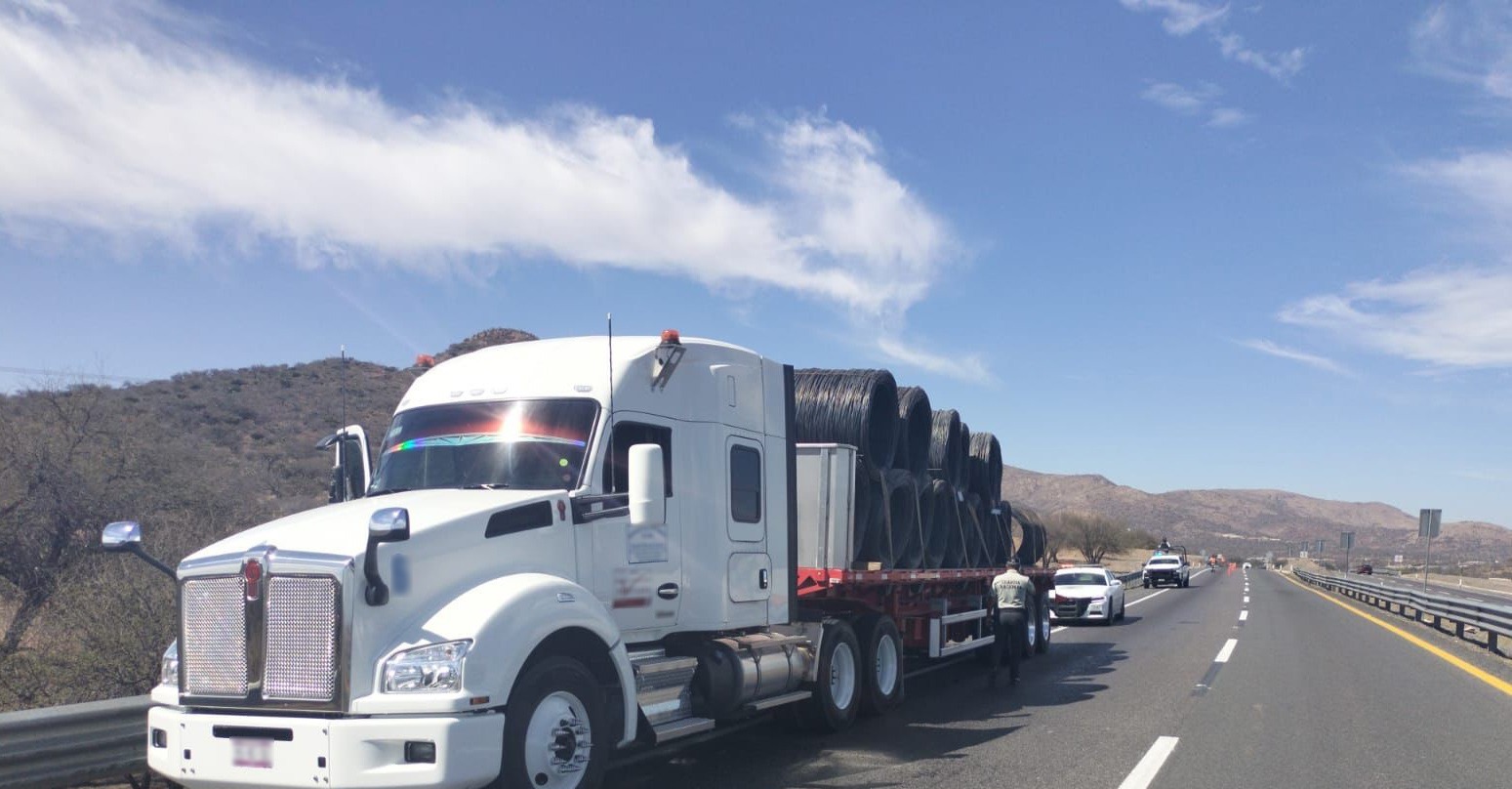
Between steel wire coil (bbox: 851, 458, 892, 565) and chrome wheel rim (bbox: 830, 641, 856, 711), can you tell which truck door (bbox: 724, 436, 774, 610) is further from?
steel wire coil (bbox: 851, 458, 892, 565)

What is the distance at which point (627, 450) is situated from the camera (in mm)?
7621

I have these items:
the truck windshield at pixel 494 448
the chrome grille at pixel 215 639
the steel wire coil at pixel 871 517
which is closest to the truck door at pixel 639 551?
the truck windshield at pixel 494 448

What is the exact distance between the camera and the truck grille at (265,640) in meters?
5.67

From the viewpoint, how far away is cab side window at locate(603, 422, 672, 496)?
7391mm

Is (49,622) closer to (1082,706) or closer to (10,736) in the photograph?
(10,736)

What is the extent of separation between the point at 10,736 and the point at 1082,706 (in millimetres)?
9051

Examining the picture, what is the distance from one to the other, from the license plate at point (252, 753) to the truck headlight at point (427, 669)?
0.62 metres

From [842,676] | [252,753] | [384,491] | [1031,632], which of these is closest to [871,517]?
[842,676]

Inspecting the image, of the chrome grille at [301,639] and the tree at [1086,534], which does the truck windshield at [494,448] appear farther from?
the tree at [1086,534]

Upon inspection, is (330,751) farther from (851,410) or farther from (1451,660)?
(1451,660)

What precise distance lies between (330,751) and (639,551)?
8.32ft

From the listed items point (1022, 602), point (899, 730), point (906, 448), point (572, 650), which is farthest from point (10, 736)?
point (1022, 602)

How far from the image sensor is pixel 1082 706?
11.4 meters

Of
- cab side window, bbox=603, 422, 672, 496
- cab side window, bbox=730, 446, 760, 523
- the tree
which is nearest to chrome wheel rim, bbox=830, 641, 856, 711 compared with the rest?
cab side window, bbox=730, 446, 760, 523
